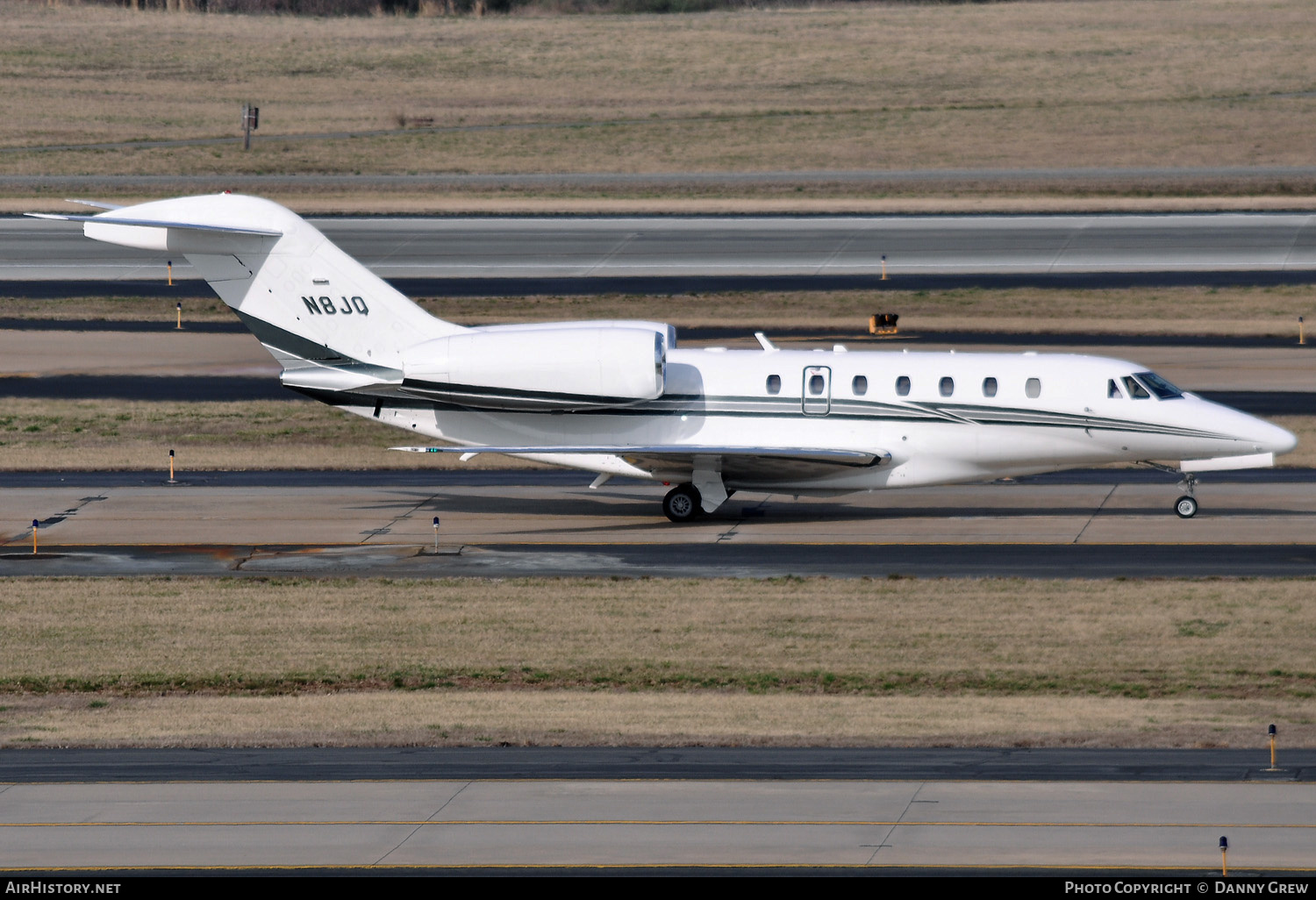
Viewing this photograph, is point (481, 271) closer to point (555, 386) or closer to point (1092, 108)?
point (555, 386)

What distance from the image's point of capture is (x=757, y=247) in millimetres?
63625

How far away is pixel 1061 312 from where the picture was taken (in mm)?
52344

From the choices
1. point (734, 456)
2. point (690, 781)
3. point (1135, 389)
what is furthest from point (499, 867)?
point (1135, 389)

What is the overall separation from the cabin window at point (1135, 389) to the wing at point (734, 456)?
177 inches

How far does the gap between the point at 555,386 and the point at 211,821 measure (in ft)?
51.0

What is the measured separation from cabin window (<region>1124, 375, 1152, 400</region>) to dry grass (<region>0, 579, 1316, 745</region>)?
16.8 feet

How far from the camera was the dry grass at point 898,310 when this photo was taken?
5100 cm

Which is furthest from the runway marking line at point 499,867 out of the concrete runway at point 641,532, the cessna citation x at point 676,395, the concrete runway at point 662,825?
the cessna citation x at point 676,395

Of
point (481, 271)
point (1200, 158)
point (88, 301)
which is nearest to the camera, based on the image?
point (88, 301)

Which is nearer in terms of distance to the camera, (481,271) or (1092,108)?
(481,271)

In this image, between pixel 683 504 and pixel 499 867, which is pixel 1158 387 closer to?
pixel 683 504

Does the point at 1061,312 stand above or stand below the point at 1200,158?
below

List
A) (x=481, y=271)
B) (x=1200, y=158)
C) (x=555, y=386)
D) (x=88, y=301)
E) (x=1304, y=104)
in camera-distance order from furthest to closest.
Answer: (x=1304, y=104) → (x=1200, y=158) → (x=481, y=271) → (x=88, y=301) → (x=555, y=386)
